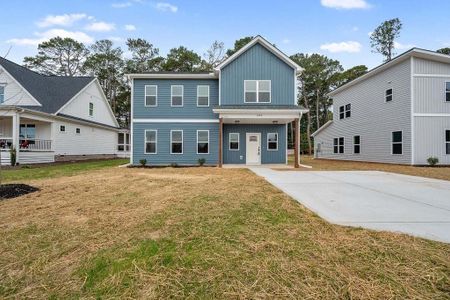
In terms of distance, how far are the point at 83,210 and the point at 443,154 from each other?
19420 mm

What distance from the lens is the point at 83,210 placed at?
4.88 m

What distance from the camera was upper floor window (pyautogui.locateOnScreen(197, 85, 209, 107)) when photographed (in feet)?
55.9

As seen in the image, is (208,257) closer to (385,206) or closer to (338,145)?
(385,206)

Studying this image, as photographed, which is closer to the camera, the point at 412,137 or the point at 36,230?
the point at 36,230

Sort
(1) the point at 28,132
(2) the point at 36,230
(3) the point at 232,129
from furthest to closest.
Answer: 1. (1) the point at 28,132
2. (3) the point at 232,129
3. (2) the point at 36,230

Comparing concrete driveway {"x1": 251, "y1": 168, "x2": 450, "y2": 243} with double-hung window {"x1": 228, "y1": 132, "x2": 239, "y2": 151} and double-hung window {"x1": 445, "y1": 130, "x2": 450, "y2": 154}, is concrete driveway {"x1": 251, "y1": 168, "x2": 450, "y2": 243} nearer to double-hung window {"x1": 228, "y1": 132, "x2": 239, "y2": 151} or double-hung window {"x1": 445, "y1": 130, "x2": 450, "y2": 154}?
double-hung window {"x1": 228, "y1": 132, "x2": 239, "y2": 151}

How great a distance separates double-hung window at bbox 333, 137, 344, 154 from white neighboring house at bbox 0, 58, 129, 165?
22205mm

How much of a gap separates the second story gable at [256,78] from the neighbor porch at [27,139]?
1227cm

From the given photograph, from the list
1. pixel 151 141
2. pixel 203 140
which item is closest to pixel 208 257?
pixel 203 140

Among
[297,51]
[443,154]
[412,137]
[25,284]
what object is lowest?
[25,284]

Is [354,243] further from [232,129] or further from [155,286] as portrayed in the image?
[232,129]

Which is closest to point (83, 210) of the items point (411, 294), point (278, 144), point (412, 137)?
point (411, 294)

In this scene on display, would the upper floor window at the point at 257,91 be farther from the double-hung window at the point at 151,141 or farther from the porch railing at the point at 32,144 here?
the porch railing at the point at 32,144

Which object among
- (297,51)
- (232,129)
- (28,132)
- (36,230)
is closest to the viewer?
(36,230)
